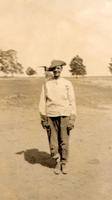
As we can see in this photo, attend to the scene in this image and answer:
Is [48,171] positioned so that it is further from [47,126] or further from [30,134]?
[30,134]

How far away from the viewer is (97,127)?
1270 cm

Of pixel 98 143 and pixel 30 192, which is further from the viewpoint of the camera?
pixel 98 143

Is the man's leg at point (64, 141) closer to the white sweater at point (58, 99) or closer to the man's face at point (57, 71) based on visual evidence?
the white sweater at point (58, 99)

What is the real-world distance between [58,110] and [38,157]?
1979 millimetres

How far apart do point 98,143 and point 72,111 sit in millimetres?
3329

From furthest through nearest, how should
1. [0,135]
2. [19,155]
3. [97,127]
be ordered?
[97,127] < [0,135] < [19,155]

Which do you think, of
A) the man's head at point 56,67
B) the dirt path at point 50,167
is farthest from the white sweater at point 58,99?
the dirt path at point 50,167

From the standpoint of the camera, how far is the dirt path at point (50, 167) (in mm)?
5555

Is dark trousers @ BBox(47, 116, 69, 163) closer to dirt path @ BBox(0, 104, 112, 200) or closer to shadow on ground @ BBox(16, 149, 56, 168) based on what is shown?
dirt path @ BBox(0, 104, 112, 200)

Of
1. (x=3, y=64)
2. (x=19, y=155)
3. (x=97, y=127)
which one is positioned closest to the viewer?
(x=19, y=155)

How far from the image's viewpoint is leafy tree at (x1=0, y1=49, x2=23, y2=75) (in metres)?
70.6

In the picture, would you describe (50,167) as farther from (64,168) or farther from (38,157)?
(38,157)

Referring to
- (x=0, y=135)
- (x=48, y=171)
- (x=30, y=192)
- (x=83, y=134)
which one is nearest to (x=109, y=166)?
(x=48, y=171)

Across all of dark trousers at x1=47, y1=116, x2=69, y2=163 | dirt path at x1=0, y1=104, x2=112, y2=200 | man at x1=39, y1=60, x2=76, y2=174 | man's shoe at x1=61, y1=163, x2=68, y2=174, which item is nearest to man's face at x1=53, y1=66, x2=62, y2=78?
man at x1=39, y1=60, x2=76, y2=174
